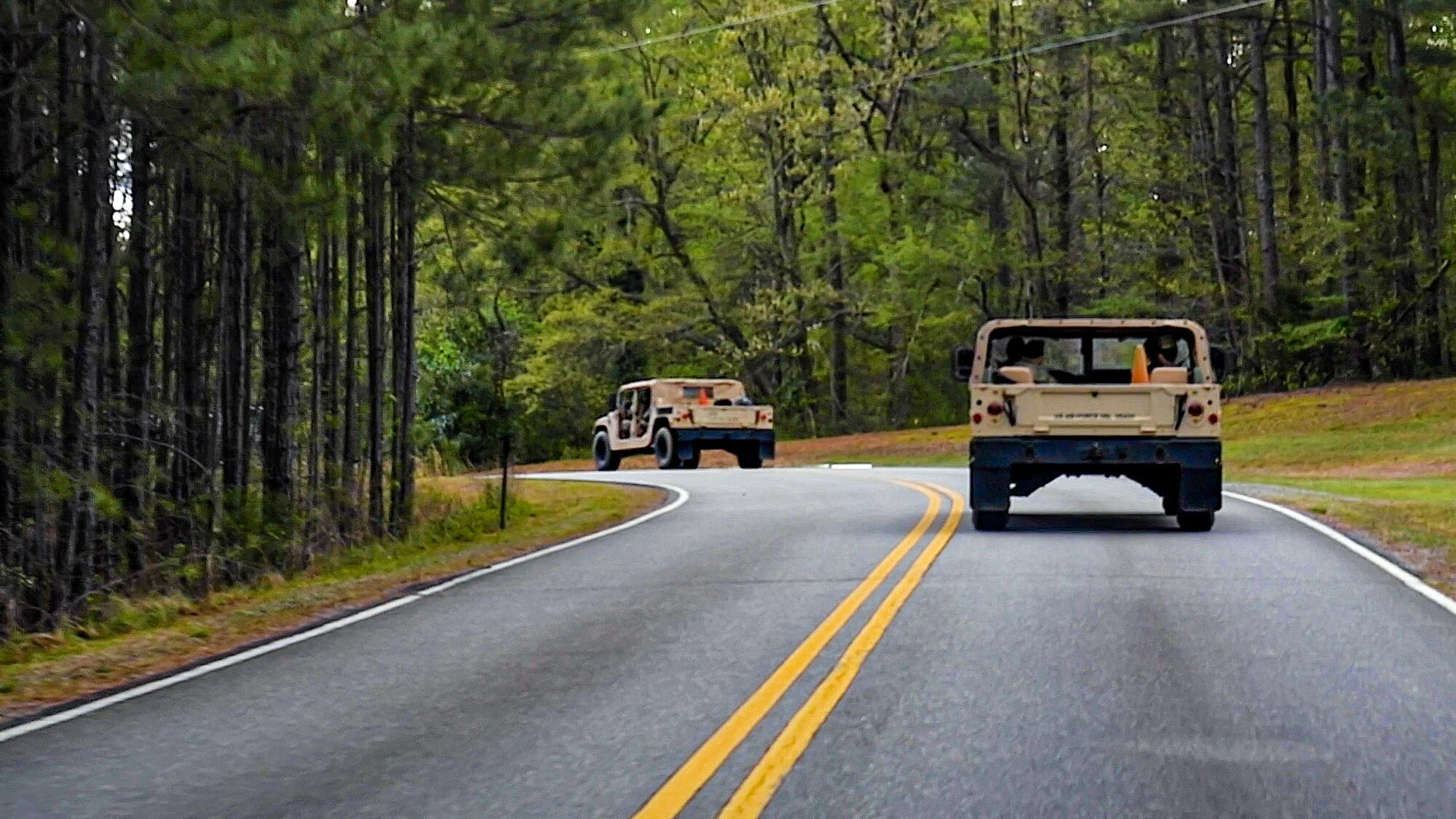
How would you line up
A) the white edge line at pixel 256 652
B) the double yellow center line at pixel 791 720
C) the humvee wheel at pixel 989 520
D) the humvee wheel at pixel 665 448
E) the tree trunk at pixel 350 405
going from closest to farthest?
1. the double yellow center line at pixel 791 720
2. the white edge line at pixel 256 652
3. the humvee wheel at pixel 989 520
4. the tree trunk at pixel 350 405
5. the humvee wheel at pixel 665 448

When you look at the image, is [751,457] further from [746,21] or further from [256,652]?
[256,652]

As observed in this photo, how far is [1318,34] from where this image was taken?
48.9 meters

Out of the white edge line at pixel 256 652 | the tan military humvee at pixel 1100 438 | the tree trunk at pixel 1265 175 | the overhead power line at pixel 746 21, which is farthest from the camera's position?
the overhead power line at pixel 746 21

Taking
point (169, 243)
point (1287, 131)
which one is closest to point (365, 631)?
point (169, 243)

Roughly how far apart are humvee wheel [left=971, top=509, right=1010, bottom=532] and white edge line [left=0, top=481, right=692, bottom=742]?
389cm

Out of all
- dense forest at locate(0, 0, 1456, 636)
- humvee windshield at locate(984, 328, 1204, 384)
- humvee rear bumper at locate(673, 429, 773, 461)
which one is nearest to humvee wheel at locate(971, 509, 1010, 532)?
humvee windshield at locate(984, 328, 1204, 384)

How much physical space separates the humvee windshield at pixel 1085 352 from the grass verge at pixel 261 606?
4981 mm

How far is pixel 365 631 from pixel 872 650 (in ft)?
11.6

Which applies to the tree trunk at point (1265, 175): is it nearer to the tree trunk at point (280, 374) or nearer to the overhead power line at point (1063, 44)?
the overhead power line at point (1063, 44)

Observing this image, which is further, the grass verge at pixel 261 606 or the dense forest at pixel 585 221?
the dense forest at pixel 585 221

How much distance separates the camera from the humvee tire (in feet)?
129

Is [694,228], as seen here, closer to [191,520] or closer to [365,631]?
[191,520]

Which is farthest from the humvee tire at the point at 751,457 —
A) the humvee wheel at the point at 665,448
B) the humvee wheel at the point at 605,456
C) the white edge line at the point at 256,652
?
the white edge line at the point at 256,652

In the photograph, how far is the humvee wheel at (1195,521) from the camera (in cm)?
1836
